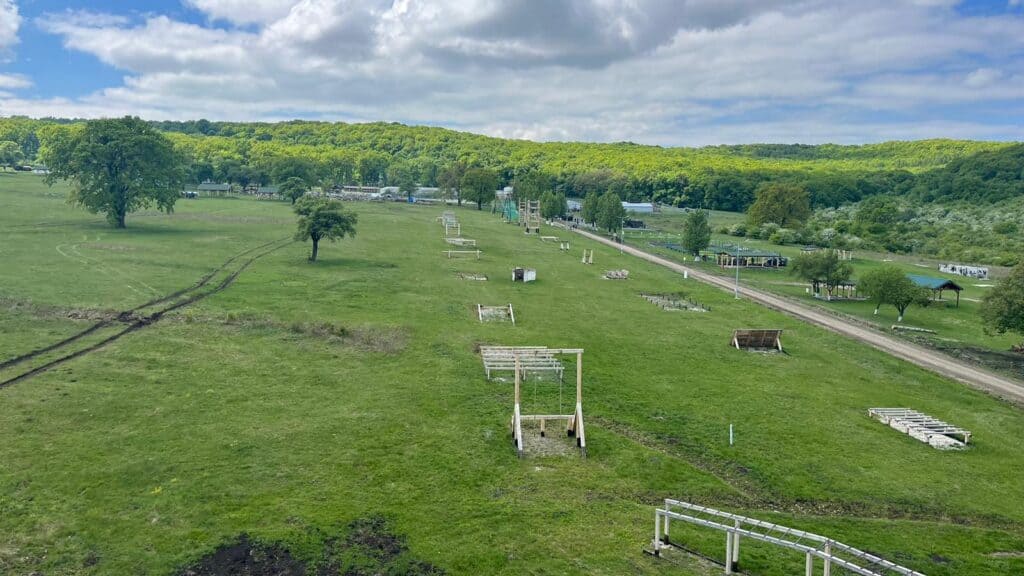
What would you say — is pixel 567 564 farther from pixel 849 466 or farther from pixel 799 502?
pixel 849 466

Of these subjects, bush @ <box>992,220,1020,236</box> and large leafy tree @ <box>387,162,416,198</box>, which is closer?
bush @ <box>992,220,1020,236</box>

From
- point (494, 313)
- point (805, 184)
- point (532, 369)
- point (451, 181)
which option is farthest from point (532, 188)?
point (532, 369)

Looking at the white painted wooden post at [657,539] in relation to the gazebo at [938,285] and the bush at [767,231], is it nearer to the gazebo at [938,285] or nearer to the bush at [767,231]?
the gazebo at [938,285]

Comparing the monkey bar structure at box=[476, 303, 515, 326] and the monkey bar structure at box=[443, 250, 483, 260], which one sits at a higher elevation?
the monkey bar structure at box=[443, 250, 483, 260]

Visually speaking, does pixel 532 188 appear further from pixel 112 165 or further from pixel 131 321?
pixel 131 321

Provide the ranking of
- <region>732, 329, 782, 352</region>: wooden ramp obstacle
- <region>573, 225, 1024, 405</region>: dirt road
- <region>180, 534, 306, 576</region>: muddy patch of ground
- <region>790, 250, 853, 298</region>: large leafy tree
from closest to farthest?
<region>180, 534, 306, 576</region>: muddy patch of ground < <region>573, 225, 1024, 405</region>: dirt road < <region>732, 329, 782, 352</region>: wooden ramp obstacle < <region>790, 250, 853, 298</region>: large leafy tree

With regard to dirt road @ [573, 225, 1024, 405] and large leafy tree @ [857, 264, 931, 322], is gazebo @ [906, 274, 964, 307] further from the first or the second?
dirt road @ [573, 225, 1024, 405]

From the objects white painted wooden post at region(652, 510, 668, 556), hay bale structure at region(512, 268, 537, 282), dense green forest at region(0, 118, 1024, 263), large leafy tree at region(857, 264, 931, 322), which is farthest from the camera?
dense green forest at region(0, 118, 1024, 263)

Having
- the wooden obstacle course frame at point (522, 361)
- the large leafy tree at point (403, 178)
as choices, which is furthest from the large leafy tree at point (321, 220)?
the large leafy tree at point (403, 178)

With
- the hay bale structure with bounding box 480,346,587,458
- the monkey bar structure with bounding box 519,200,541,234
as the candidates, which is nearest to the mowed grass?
the hay bale structure with bounding box 480,346,587,458
